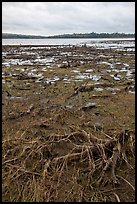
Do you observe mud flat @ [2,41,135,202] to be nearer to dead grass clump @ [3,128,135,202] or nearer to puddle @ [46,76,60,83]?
dead grass clump @ [3,128,135,202]

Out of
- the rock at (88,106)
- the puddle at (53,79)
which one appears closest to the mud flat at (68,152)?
the rock at (88,106)

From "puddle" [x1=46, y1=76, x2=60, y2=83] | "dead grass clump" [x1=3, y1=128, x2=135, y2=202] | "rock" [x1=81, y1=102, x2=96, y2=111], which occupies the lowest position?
"dead grass clump" [x1=3, y1=128, x2=135, y2=202]

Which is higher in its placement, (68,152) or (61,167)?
(68,152)

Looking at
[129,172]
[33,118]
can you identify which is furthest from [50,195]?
[33,118]

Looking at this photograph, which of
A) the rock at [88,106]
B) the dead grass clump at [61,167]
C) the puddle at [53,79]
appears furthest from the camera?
the puddle at [53,79]

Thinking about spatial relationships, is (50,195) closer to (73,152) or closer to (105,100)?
(73,152)

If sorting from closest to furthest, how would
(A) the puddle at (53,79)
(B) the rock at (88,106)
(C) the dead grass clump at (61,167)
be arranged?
(C) the dead grass clump at (61,167) < (B) the rock at (88,106) < (A) the puddle at (53,79)

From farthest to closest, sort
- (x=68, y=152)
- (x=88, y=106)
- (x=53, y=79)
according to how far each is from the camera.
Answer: (x=53, y=79) < (x=88, y=106) < (x=68, y=152)

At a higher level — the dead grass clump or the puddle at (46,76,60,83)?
the puddle at (46,76,60,83)

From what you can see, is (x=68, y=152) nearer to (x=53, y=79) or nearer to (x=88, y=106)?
(x=88, y=106)

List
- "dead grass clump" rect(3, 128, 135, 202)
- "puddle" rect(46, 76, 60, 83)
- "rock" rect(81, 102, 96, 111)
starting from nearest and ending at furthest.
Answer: "dead grass clump" rect(3, 128, 135, 202) < "rock" rect(81, 102, 96, 111) < "puddle" rect(46, 76, 60, 83)

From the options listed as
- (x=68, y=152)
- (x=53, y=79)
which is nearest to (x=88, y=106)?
(x=68, y=152)

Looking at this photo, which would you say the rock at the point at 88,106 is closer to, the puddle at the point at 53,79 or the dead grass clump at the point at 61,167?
the dead grass clump at the point at 61,167

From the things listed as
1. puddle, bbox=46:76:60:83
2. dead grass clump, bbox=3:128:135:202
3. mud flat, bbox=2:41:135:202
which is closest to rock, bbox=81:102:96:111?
mud flat, bbox=2:41:135:202
